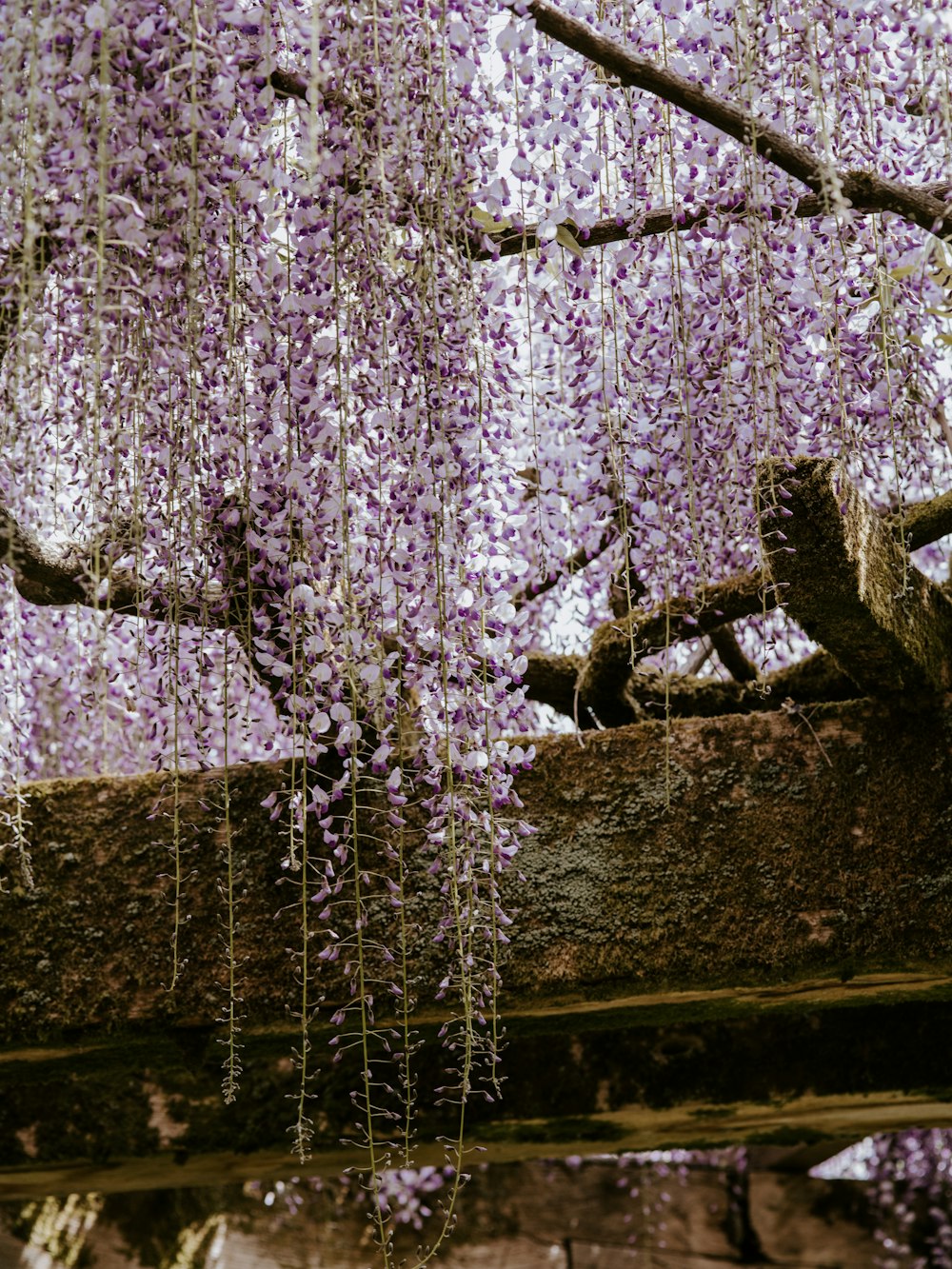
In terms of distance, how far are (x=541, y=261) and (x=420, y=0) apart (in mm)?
387

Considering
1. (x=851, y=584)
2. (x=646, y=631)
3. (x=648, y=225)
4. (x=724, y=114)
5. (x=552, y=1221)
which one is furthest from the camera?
(x=552, y=1221)

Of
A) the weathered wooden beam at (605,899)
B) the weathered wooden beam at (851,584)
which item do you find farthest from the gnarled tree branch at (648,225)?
the weathered wooden beam at (605,899)

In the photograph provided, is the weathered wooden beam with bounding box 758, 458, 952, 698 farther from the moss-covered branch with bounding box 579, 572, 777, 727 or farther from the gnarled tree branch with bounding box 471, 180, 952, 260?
the gnarled tree branch with bounding box 471, 180, 952, 260

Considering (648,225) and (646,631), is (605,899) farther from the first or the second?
(648,225)

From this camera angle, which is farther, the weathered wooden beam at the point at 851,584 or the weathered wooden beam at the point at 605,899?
the weathered wooden beam at the point at 605,899

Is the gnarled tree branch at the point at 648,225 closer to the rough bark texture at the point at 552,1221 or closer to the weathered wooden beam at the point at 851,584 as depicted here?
the weathered wooden beam at the point at 851,584

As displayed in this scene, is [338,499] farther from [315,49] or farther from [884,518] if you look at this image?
[884,518]

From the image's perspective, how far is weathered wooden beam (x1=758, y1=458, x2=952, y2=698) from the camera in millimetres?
1728

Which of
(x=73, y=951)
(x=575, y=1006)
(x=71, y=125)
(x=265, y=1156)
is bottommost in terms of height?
(x=265, y=1156)

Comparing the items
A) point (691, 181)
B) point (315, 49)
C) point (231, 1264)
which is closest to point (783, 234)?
point (691, 181)

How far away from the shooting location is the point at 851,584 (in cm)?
176

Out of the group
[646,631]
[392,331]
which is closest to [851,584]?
[646,631]

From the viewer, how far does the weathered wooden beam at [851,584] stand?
1728 millimetres

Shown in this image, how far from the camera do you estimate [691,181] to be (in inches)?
79.8
